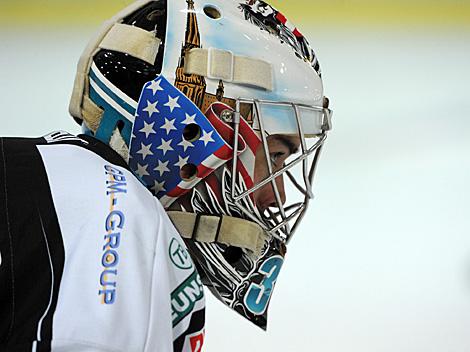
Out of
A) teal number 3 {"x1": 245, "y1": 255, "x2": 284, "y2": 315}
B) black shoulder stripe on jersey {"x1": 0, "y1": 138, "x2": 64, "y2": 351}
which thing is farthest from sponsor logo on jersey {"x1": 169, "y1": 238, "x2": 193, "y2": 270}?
teal number 3 {"x1": 245, "y1": 255, "x2": 284, "y2": 315}

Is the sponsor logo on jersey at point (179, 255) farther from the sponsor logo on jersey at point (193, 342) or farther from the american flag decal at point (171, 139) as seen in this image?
the american flag decal at point (171, 139)

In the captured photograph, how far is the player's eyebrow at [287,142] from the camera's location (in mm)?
1133

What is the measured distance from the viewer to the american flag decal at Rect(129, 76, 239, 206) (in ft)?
3.29

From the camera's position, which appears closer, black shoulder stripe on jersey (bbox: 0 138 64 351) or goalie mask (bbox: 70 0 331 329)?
black shoulder stripe on jersey (bbox: 0 138 64 351)

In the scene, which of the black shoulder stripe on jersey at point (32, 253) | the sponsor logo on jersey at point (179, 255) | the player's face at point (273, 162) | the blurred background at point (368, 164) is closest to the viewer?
the black shoulder stripe on jersey at point (32, 253)

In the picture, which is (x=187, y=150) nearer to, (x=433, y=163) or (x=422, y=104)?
(x=433, y=163)

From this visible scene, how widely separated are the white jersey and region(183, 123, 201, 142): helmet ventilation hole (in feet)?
0.68

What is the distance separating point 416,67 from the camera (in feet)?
8.04

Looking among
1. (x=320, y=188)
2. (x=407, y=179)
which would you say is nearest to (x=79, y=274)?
(x=320, y=188)

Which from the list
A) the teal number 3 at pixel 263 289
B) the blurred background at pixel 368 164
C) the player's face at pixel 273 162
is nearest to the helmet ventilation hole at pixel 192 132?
the player's face at pixel 273 162

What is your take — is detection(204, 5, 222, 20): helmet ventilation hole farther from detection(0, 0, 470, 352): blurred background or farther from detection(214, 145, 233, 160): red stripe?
detection(0, 0, 470, 352): blurred background

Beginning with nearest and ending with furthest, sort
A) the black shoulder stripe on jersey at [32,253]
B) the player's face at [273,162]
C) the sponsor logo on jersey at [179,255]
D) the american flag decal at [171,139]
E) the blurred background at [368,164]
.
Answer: the black shoulder stripe on jersey at [32,253]
the sponsor logo on jersey at [179,255]
the american flag decal at [171,139]
the player's face at [273,162]
the blurred background at [368,164]

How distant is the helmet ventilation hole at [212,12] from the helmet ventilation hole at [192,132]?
17 cm

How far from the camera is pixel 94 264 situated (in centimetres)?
69
